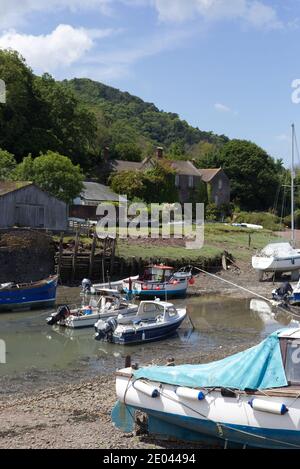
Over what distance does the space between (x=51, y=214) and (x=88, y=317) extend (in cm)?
2037

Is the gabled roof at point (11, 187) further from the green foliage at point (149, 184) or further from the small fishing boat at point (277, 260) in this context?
the green foliage at point (149, 184)

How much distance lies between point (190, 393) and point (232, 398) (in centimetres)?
89

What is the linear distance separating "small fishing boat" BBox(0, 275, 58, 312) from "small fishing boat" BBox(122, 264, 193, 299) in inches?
181

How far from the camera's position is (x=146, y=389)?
13.2 metres

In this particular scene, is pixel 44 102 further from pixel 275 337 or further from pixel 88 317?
pixel 275 337

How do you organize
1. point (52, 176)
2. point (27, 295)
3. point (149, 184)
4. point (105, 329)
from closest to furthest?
point (105, 329) → point (27, 295) → point (52, 176) → point (149, 184)

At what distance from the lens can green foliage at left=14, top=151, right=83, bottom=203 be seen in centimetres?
5281

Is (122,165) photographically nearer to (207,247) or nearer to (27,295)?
(207,247)

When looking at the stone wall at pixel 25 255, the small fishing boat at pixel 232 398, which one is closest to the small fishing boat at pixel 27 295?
the stone wall at pixel 25 255

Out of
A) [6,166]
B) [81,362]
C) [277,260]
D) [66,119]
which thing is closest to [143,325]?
[81,362]

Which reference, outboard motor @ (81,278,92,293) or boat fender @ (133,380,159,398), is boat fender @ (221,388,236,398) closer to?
boat fender @ (133,380,159,398)

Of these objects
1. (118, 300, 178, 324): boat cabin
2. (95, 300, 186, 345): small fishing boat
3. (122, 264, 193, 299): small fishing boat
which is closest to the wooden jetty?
(122, 264, 193, 299): small fishing boat

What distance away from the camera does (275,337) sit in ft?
41.3

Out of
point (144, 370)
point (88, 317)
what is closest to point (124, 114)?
point (88, 317)
